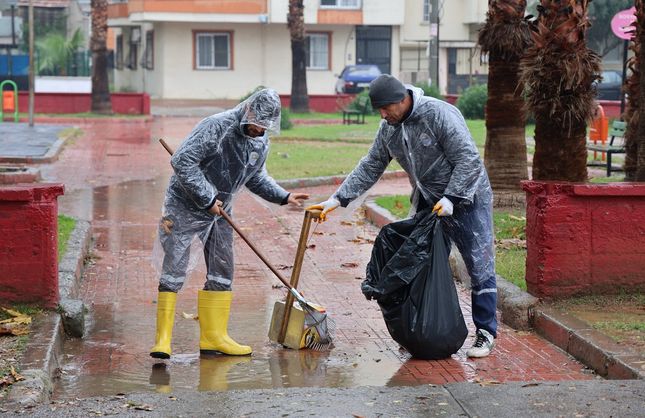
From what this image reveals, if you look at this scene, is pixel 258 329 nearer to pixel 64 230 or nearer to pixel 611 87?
pixel 64 230

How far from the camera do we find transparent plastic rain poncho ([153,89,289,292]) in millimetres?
6938

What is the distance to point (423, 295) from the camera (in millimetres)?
6906

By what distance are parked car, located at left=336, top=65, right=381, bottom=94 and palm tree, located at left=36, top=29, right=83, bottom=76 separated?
13.2 metres

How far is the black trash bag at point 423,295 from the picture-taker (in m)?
6.91

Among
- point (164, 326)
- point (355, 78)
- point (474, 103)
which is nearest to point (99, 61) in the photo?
point (474, 103)

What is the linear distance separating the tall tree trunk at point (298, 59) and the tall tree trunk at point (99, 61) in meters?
5.80

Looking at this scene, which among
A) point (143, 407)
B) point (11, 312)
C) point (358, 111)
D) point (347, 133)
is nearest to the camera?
point (143, 407)

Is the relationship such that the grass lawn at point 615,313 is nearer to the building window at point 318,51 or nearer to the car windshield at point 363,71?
the car windshield at point 363,71

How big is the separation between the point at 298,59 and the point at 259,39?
38.1ft

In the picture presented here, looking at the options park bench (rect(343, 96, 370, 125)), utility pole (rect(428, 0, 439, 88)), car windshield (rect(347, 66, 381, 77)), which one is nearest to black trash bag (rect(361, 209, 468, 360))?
park bench (rect(343, 96, 370, 125))

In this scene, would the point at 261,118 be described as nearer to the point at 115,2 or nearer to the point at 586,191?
the point at 586,191

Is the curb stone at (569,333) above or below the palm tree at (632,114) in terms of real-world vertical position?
below

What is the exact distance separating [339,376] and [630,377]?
1619 mm

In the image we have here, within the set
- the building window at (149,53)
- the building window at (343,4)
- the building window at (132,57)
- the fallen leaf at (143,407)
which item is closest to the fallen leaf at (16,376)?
the fallen leaf at (143,407)
